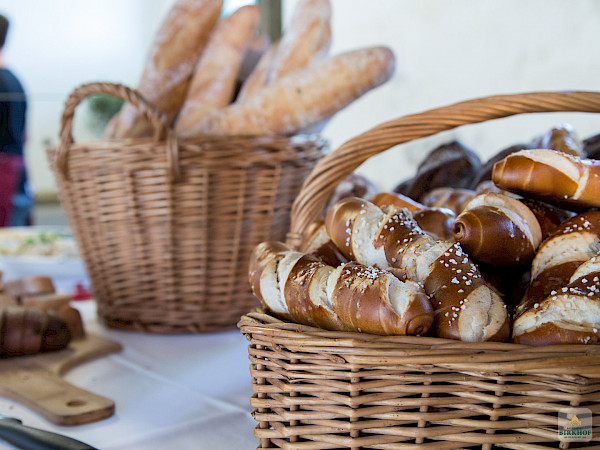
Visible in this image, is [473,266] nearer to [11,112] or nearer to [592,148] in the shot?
[592,148]

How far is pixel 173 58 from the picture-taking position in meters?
1.18

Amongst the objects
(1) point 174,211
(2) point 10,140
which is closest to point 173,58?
(1) point 174,211

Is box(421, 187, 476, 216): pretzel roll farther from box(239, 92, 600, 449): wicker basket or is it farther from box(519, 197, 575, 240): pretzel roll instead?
box(239, 92, 600, 449): wicker basket

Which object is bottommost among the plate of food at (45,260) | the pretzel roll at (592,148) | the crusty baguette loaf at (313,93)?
the plate of food at (45,260)

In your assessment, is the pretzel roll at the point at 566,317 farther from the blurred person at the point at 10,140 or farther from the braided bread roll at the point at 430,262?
the blurred person at the point at 10,140

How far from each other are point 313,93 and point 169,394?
55 centimetres

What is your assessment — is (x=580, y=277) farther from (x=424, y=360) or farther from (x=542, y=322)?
(x=424, y=360)

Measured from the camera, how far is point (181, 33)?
119cm

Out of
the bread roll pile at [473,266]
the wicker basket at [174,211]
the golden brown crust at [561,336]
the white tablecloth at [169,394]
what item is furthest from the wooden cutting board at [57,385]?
the golden brown crust at [561,336]

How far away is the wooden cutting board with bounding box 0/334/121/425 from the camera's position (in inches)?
27.8

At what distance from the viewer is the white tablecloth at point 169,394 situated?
2.16 ft

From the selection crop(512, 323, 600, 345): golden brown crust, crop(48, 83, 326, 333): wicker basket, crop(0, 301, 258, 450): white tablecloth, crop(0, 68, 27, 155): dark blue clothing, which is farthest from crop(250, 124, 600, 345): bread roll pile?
crop(0, 68, 27, 155): dark blue clothing

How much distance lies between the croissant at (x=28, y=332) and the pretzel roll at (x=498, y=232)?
27.9 inches

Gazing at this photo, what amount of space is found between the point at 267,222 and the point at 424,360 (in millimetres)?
662
